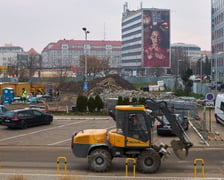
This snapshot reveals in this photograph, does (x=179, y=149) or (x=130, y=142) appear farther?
(x=179, y=149)

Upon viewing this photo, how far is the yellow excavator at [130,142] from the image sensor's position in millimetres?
12906

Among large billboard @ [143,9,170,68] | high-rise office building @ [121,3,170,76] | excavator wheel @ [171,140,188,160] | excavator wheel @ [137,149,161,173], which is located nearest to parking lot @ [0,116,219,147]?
excavator wheel @ [171,140,188,160]

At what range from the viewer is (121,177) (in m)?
12.3

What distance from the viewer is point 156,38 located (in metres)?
152

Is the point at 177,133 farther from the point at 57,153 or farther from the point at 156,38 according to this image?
the point at 156,38

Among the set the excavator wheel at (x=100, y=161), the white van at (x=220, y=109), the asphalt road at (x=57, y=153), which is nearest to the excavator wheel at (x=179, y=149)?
the asphalt road at (x=57, y=153)

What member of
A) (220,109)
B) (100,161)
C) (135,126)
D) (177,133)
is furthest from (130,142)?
(220,109)

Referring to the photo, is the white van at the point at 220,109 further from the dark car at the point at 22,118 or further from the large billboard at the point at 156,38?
the large billboard at the point at 156,38

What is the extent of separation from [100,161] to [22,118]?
12.9m

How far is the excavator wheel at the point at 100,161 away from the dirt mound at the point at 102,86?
38.8 meters

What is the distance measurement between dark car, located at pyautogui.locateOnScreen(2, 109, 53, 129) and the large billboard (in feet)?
416

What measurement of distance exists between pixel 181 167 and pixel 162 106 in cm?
262

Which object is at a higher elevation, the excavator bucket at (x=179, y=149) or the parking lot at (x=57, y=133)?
the excavator bucket at (x=179, y=149)

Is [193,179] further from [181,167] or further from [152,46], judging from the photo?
[152,46]
